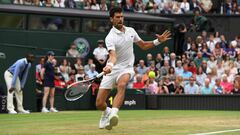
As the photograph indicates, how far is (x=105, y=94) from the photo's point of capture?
13.1m

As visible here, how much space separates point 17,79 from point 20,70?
12.0 inches

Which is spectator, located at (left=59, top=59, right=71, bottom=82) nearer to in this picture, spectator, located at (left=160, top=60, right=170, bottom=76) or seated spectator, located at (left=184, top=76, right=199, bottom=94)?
spectator, located at (left=160, top=60, right=170, bottom=76)

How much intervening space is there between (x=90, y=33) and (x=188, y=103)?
572cm

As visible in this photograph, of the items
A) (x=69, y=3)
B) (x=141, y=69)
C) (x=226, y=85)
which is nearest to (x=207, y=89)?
(x=226, y=85)

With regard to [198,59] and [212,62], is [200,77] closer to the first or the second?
[212,62]

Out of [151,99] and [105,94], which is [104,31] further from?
[105,94]

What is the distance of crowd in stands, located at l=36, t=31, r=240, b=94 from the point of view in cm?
2523

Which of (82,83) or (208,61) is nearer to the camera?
(82,83)

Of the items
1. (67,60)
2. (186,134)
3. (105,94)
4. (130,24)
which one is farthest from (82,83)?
(130,24)

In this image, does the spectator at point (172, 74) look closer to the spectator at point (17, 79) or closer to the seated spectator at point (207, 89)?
the seated spectator at point (207, 89)

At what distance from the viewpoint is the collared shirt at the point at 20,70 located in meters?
21.5

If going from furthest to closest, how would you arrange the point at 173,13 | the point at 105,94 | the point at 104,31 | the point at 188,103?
the point at 173,13 → the point at 104,31 → the point at 188,103 → the point at 105,94

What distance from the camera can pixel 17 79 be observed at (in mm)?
21797

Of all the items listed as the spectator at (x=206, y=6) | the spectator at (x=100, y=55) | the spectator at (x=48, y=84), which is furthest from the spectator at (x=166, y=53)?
the spectator at (x=48, y=84)
